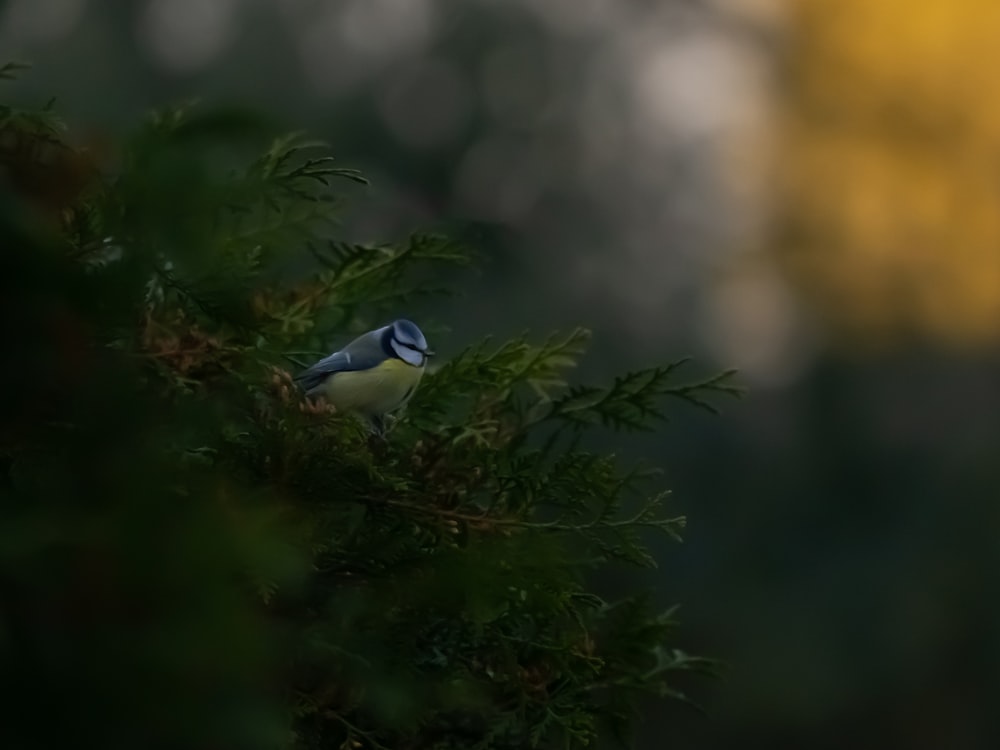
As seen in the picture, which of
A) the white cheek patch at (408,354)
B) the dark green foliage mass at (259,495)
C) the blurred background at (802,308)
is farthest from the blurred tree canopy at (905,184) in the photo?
the white cheek patch at (408,354)

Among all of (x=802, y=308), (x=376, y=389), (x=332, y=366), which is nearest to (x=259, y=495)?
(x=376, y=389)

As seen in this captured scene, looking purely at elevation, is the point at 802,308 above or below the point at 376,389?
below

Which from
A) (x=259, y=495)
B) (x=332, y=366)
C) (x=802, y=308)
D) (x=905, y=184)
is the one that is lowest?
(x=802, y=308)

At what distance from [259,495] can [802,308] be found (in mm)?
5927

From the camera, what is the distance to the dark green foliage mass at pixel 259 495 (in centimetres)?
60

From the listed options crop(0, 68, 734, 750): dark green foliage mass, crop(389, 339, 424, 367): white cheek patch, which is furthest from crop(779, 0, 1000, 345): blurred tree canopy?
crop(389, 339, 424, 367): white cheek patch

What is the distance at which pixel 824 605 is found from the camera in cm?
641

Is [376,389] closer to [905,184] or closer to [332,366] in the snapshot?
[332,366]

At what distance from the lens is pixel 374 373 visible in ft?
4.46

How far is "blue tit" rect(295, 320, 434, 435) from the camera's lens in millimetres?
1360

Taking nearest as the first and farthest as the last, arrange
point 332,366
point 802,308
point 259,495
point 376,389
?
1. point 259,495
2. point 376,389
3. point 332,366
4. point 802,308

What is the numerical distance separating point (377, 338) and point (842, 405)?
536cm

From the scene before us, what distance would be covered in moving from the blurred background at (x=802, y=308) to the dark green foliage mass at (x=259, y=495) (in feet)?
15.8

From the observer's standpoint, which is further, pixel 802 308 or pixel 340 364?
pixel 802 308
